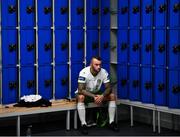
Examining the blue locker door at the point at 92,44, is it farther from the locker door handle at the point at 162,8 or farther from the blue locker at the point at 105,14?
the locker door handle at the point at 162,8

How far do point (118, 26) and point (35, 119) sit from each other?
1.79 meters

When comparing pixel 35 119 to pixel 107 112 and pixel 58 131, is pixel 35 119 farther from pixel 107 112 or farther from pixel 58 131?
pixel 107 112

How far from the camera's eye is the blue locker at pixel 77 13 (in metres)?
5.45

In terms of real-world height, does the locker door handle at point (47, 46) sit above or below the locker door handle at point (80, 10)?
below

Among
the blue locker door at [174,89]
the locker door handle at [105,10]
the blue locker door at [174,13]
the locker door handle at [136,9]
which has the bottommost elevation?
the blue locker door at [174,89]

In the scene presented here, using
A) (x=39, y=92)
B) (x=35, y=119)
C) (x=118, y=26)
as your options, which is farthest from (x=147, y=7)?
(x=35, y=119)

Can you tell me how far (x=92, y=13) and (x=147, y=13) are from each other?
955 millimetres

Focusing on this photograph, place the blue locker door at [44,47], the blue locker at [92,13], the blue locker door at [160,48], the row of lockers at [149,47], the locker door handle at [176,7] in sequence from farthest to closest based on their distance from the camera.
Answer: the blue locker at [92,13], the blue locker door at [44,47], the blue locker door at [160,48], the row of lockers at [149,47], the locker door handle at [176,7]

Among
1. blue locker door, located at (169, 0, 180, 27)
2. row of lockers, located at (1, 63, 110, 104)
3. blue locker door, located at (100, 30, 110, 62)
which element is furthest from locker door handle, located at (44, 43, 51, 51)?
blue locker door, located at (169, 0, 180, 27)

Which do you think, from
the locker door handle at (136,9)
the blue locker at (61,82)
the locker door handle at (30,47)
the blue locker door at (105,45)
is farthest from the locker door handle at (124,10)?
the locker door handle at (30,47)

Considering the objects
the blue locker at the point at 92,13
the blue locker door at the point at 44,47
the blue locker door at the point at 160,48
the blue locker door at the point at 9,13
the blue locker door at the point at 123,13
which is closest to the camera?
the blue locker door at the point at 160,48

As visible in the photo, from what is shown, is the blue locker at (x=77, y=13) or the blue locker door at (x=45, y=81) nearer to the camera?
the blue locker door at (x=45, y=81)

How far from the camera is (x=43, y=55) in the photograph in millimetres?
5273

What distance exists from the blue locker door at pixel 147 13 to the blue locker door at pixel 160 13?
95mm
